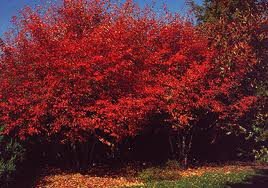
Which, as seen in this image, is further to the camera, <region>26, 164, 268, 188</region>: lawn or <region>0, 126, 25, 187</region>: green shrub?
<region>26, 164, 268, 188</region>: lawn

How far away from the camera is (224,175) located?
77.4 feet

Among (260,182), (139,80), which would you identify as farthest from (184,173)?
(139,80)

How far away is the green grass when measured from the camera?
2009 centimetres

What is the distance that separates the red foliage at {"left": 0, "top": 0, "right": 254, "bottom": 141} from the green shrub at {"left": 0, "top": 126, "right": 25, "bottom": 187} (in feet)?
2.48

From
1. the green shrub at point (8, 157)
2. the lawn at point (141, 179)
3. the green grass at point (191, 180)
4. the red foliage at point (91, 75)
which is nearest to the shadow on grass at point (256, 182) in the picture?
the lawn at point (141, 179)

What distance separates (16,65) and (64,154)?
7.20m

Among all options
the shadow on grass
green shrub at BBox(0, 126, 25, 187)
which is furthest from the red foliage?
the shadow on grass

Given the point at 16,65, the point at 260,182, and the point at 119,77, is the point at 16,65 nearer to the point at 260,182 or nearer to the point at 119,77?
the point at 119,77

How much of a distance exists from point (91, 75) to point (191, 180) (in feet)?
23.7

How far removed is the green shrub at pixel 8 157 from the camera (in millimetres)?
16991

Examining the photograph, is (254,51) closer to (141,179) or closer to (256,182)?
(256,182)

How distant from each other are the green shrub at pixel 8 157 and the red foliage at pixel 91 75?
755 millimetres

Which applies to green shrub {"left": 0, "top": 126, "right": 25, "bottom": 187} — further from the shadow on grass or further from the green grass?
the shadow on grass

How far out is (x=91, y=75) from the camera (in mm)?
20312
